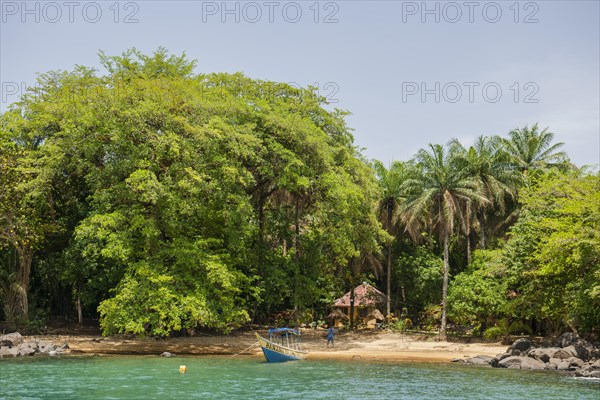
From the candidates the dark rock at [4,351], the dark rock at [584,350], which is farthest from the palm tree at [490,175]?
the dark rock at [4,351]

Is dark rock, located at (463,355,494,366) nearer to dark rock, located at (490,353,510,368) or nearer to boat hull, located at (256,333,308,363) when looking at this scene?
dark rock, located at (490,353,510,368)

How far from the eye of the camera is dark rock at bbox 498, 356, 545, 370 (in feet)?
106

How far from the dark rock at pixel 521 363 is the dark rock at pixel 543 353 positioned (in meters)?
0.36

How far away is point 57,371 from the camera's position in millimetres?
28547

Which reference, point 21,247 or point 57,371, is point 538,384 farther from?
point 21,247

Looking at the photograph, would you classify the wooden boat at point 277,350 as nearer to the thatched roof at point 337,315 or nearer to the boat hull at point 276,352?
the boat hull at point 276,352

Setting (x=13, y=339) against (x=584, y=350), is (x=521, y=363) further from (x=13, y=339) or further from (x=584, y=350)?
(x=13, y=339)

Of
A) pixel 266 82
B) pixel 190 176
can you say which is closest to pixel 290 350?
pixel 190 176

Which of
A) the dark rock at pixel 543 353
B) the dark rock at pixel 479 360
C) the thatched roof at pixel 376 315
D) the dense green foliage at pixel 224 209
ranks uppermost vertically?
the dense green foliage at pixel 224 209

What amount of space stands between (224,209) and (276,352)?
333 inches

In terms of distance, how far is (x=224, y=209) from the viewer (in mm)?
36594

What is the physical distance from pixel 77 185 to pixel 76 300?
387 inches

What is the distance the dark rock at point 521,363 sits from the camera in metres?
32.2

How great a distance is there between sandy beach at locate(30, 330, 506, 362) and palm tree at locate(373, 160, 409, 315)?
715 centimetres
